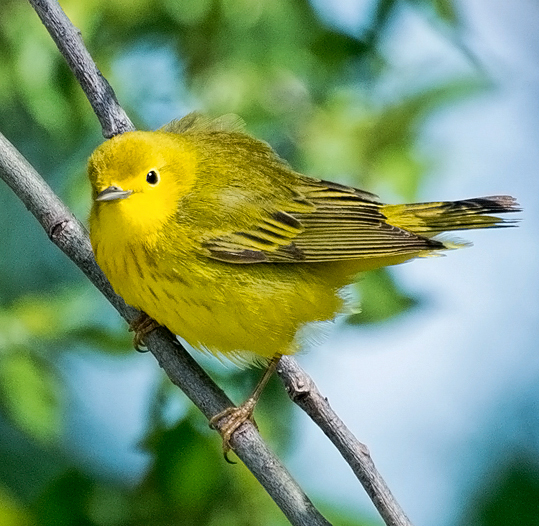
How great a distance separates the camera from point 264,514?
58.7 inches

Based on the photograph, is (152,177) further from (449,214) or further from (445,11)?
(445,11)

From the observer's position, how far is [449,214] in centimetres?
145

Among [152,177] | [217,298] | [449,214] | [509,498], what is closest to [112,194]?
[152,177]

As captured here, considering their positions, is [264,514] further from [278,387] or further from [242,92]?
[242,92]

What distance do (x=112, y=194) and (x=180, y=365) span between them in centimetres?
29

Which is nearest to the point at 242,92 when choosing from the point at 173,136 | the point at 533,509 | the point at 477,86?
the point at 173,136

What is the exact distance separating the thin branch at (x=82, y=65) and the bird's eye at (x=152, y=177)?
183 millimetres

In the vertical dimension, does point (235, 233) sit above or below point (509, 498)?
above

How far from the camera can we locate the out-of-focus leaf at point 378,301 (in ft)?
5.24

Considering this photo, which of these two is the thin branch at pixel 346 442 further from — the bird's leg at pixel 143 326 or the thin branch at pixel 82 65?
A: the thin branch at pixel 82 65

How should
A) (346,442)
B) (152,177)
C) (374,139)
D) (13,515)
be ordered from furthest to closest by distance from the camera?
(374,139) → (13,515) → (152,177) → (346,442)

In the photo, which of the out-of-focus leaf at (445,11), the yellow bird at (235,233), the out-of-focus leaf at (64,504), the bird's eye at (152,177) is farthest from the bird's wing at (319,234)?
the out-of-focus leaf at (64,504)

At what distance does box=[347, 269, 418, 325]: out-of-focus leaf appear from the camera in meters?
1.60

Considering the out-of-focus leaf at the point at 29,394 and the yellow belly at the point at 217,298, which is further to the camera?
the out-of-focus leaf at the point at 29,394
